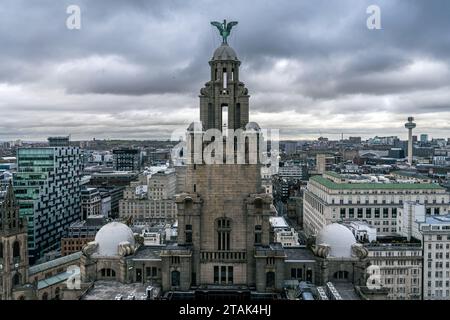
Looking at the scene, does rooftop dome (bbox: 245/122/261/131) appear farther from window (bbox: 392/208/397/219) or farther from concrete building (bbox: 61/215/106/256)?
window (bbox: 392/208/397/219)

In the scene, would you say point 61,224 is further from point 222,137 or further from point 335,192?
point 222,137

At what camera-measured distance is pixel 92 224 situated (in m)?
60.0

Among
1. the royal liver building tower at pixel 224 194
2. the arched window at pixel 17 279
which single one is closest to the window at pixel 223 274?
the royal liver building tower at pixel 224 194

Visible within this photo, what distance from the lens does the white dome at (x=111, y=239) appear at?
29688mm

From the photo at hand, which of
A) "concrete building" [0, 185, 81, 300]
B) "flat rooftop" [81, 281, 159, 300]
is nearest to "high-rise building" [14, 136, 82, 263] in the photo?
"concrete building" [0, 185, 81, 300]

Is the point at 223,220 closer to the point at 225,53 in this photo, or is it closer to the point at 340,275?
the point at 340,275

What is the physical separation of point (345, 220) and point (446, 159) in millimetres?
106596

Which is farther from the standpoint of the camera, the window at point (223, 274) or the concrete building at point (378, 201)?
the concrete building at point (378, 201)

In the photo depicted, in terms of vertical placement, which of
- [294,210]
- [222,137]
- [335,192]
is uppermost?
[222,137]

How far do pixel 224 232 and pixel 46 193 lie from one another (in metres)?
42.3

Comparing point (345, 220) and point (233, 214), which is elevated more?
point (233, 214)

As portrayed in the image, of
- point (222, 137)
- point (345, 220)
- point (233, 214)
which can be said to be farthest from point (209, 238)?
point (345, 220)

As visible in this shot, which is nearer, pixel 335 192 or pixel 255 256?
pixel 255 256

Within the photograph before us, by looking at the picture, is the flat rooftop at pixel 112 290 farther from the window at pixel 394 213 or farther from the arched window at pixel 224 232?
the window at pixel 394 213
